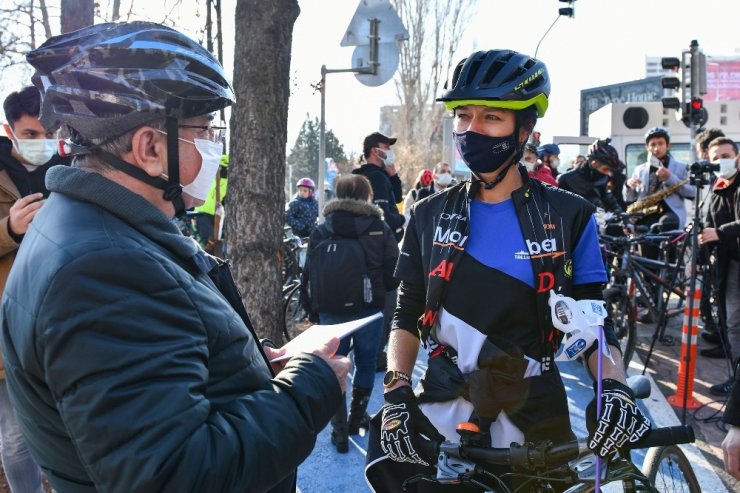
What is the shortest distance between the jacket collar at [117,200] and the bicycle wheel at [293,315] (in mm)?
5694

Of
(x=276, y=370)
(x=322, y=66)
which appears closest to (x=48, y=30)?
(x=322, y=66)

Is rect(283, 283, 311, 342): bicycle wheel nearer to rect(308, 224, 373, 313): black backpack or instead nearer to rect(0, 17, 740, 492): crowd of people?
rect(308, 224, 373, 313): black backpack

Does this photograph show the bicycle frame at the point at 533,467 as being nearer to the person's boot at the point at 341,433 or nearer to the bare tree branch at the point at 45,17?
the person's boot at the point at 341,433

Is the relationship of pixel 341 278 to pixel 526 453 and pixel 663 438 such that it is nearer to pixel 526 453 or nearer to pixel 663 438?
pixel 526 453

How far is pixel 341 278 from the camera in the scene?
4.73 m

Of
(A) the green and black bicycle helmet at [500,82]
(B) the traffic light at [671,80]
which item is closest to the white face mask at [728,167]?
(B) the traffic light at [671,80]

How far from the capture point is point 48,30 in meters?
11.4

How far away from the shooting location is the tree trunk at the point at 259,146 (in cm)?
371

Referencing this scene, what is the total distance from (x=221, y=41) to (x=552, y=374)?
7.93 meters

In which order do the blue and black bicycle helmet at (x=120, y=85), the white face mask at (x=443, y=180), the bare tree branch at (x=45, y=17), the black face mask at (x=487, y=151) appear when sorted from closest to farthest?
the blue and black bicycle helmet at (x=120, y=85), the black face mask at (x=487, y=151), the white face mask at (x=443, y=180), the bare tree branch at (x=45, y=17)

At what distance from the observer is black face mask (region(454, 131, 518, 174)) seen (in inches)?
89.6

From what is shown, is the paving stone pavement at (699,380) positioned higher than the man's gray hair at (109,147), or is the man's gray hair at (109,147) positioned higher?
the man's gray hair at (109,147)

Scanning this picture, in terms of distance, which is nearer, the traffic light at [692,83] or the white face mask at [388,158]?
the white face mask at [388,158]

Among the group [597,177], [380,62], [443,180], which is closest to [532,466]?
[380,62]
